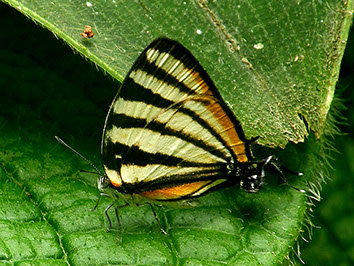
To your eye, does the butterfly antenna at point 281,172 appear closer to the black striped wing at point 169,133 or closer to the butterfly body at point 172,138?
the butterfly body at point 172,138

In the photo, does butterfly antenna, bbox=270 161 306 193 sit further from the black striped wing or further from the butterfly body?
the black striped wing

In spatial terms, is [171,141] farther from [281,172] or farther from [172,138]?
[281,172]

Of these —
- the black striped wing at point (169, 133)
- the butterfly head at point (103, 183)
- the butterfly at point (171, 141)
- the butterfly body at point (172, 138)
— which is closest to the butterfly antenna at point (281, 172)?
the butterfly at point (171, 141)

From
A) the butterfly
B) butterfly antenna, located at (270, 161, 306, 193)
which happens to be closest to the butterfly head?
the butterfly

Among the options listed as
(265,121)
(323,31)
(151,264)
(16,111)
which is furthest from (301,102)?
(16,111)

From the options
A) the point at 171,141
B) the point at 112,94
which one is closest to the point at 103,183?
the point at 171,141

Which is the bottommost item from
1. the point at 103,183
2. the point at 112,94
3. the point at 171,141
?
the point at 103,183

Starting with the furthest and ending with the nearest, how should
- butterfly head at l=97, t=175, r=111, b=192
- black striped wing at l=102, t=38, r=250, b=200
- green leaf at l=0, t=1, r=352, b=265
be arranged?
1. butterfly head at l=97, t=175, r=111, b=192
2. black striped wing at l=102, t=38, r=250, b=200
3. green leaf at l=0, t=1, r=352, b=265
